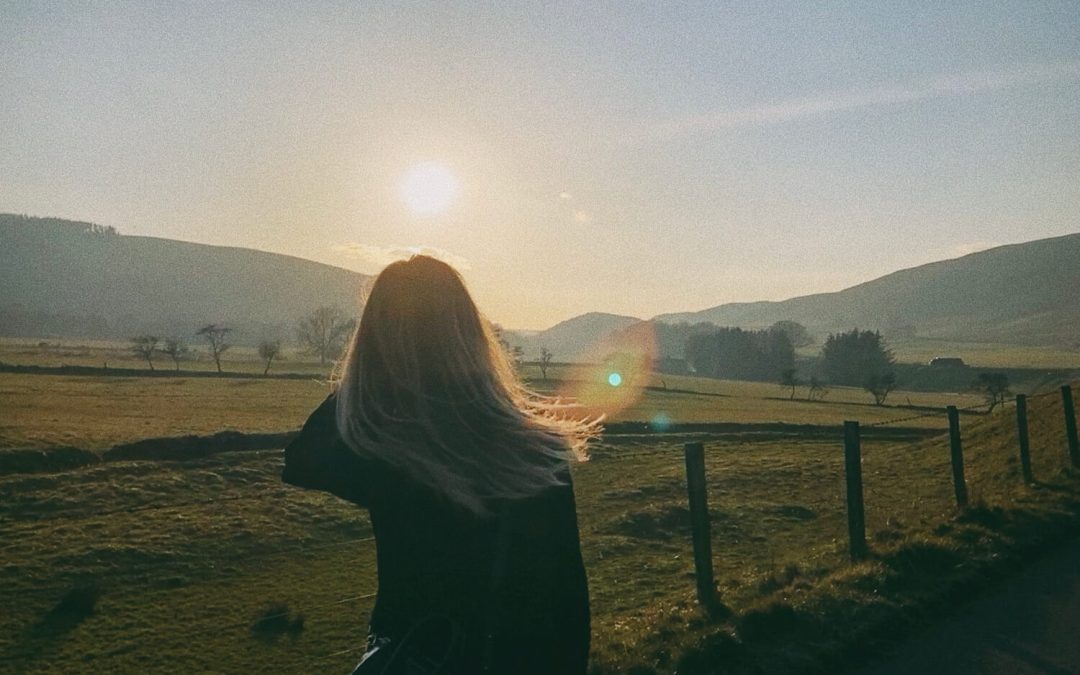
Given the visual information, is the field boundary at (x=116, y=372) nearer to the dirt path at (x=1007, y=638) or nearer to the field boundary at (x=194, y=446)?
the field boundary at (x=194, y=446)

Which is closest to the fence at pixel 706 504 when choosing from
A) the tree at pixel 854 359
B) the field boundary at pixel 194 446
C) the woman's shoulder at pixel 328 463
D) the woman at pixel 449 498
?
the woman at pixel 449 498

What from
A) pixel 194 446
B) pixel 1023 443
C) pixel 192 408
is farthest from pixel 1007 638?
pixel 192 408

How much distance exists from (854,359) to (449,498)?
518ft

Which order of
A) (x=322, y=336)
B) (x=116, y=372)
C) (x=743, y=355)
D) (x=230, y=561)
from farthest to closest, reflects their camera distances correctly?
1. (x=743, y=355)
2. (x=322, y=336)
3. (x=116, y=372)
4. (x=230, y=561)

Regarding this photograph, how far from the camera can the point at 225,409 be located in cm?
5259

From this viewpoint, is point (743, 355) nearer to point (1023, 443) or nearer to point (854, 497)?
point (1023, 443)

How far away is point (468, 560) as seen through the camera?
2619mm

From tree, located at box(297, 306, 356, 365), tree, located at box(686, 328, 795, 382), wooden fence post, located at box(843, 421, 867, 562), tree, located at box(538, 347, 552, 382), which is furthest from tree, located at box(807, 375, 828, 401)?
wooden fence post, located at box(843, 421, 867, 562)

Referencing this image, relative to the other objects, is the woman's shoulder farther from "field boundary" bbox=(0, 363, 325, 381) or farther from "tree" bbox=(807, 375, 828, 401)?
"tree" bbox=(807, 375, 828, 401)

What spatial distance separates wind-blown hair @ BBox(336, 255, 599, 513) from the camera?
2662 mm

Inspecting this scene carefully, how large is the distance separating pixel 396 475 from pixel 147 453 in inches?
1251

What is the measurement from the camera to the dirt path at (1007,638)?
22.8ft

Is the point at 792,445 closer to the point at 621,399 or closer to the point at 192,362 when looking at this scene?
the point at 621,399

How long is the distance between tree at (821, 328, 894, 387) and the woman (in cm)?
15289
